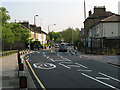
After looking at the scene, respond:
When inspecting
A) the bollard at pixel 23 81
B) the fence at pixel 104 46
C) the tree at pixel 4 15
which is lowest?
the bollard at pixel 23 81

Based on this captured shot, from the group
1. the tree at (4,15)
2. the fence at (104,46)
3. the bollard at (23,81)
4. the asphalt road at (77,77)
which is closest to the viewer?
the bollard at (23,81)

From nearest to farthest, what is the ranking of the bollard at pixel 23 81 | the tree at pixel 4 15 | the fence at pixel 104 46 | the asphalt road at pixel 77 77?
the bollard at pixel 23 81 < the asphalt road at pixel 77 77 < the fence at pixel 104 46 < the tree at pixel 4 15

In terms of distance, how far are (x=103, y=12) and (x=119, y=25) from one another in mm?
19839

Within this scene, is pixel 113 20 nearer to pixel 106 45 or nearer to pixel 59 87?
pixel 106 45

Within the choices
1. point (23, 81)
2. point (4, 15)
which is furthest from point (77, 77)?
point (4, 15)

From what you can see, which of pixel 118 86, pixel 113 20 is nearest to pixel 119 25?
pixel 113 20

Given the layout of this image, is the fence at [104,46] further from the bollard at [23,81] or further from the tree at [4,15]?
the bollard at [23,81]

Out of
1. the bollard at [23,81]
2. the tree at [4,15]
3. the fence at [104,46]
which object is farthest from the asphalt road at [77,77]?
the tree at [4,15]

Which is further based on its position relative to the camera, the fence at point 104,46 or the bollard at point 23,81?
the fence at point 104,46

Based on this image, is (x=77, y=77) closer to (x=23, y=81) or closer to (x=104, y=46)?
(x=23, y=81)

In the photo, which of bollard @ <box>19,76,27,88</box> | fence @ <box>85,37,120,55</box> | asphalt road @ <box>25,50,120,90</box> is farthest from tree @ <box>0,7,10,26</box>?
bollard @ <box>19,76,27,88</box>

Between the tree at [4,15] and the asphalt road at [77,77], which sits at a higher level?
the tree at [4,15]

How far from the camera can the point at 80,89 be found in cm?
761

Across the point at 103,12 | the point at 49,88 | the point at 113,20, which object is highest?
the point at 103,12
